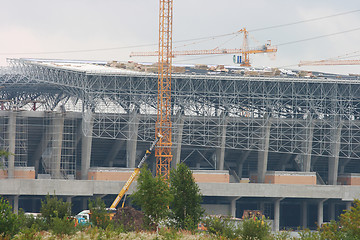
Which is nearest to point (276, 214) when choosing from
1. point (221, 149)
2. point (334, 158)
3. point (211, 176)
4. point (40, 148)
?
point (211, 176)

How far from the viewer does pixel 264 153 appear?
13012 cm

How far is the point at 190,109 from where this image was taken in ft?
423

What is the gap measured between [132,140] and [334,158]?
115 ft

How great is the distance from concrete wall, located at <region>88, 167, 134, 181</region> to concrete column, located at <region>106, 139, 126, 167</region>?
807 centimetres

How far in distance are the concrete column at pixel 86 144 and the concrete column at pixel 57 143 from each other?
3.58 m

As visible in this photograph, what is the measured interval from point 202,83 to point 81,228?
76458 millimetres

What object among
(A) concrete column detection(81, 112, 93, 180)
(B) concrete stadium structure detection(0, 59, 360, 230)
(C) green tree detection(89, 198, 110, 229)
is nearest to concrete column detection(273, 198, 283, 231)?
(B) concrete stadium structure detection(0, 59, 360, 230)

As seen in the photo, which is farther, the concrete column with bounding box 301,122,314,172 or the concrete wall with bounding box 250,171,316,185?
the concrete wall with bounding box 250,171,316,185

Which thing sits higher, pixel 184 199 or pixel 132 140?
pixel 132 140

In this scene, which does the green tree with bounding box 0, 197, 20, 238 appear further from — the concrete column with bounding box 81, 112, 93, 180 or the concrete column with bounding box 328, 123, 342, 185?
the concrete column with bounding box 328, 123, 342, 185

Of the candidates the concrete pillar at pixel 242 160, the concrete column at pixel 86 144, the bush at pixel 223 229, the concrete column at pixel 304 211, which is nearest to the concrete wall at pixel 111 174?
the concrete column at pixel 86 144

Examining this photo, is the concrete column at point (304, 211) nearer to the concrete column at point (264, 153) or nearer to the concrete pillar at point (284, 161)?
the concrete column at point (264, 153)

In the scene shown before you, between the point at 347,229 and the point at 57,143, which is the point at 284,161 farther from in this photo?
the point at 347,229

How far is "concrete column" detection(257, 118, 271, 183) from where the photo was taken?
128125 mm
